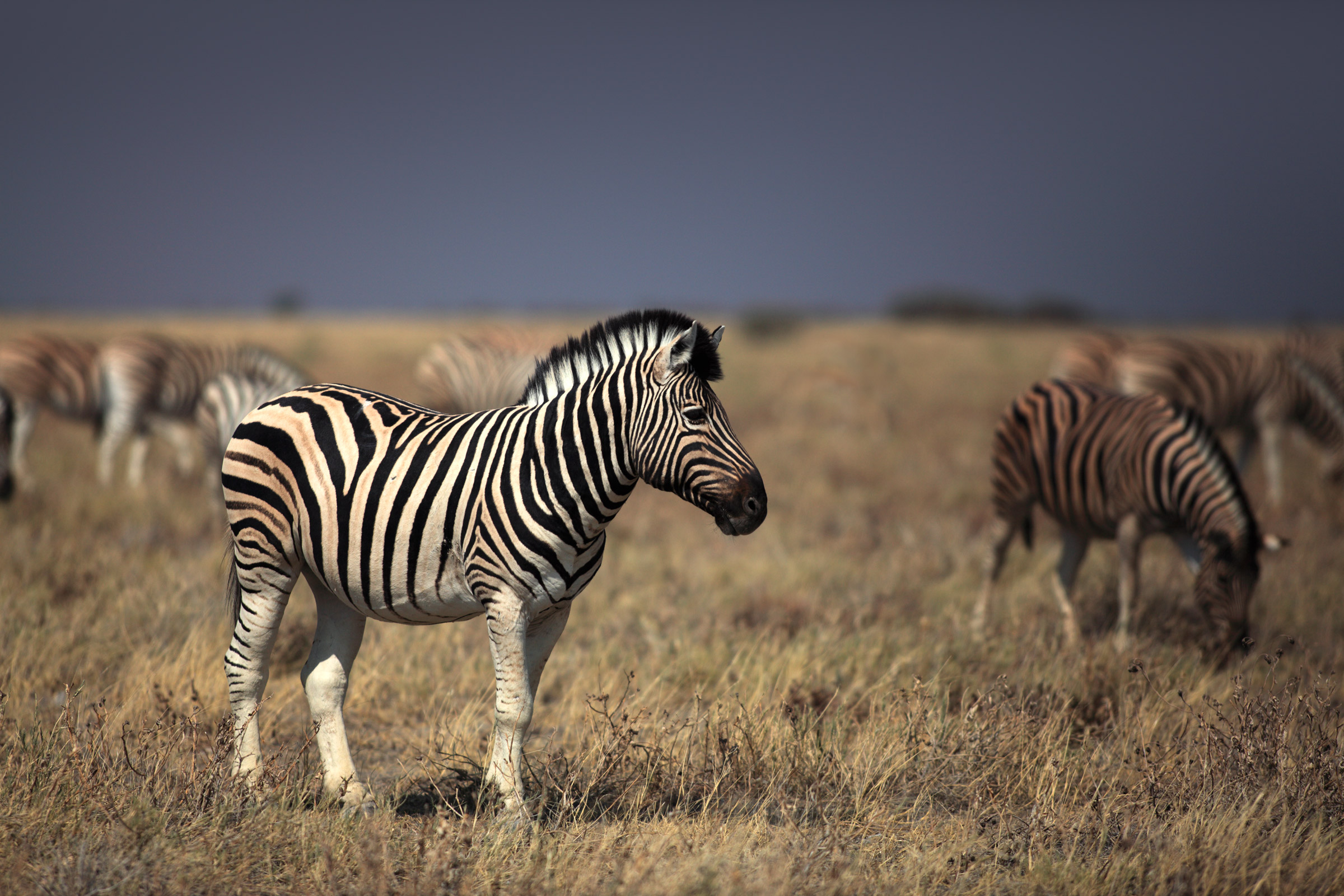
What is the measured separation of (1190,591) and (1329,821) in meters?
4.16

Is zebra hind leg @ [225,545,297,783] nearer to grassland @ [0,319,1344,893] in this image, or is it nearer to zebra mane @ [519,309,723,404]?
grassland @ [0,319,1344,893]

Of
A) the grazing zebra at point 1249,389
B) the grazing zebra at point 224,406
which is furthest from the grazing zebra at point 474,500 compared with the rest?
the grazing zebra at point 1249,389

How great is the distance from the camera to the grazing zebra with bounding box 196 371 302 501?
9070 millimetres

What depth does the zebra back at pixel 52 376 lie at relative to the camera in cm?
1155

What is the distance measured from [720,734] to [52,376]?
11411 mm

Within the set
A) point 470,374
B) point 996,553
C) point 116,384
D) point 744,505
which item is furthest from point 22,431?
point 744,505

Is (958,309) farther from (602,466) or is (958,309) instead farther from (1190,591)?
(602,466)

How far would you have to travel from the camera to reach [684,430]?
338 cm

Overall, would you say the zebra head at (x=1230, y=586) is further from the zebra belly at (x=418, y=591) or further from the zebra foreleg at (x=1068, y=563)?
the zebra belly at (x=418, y=591)

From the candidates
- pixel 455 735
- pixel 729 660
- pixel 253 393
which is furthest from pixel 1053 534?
pixel 253 393

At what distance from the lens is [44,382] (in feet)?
38.4

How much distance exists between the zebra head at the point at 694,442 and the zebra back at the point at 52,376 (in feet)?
37.4

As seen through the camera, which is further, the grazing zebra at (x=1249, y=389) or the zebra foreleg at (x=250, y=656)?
the grazing zebra at (x=1249, y=389)

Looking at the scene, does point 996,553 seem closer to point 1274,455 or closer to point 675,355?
→ point 675,355
